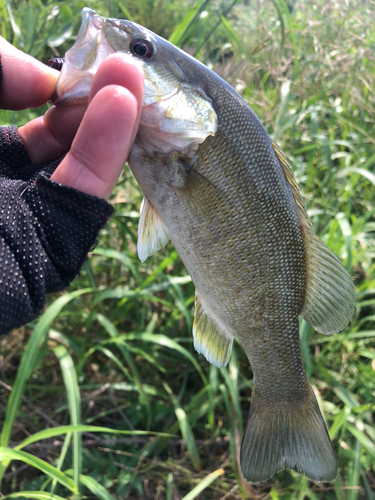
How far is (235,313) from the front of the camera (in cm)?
122

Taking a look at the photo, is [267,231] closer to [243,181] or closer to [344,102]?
[243,181]

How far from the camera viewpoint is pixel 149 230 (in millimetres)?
1257

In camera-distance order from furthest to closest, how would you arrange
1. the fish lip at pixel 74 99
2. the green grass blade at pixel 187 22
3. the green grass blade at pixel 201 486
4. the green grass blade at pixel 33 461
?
the green grass blade at pixel 187 22
the green grass blade at pixel 201 486
the green grass blade at pixel 33 461
the fish lip at pixel 74 99

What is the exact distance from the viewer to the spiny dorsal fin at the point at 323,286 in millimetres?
1225

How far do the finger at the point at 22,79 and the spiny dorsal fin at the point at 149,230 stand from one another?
591 millimetres

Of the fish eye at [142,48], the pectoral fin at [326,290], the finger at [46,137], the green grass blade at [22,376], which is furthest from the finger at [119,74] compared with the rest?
the green grass blade at [22,376]

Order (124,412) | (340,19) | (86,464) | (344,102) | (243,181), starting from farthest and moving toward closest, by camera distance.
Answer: (344,102) → (340,19) → (124,412) → (86,464) → (243,181)

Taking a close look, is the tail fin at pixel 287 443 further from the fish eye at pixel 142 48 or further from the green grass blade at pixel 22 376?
the fish eye at pixel 142 48

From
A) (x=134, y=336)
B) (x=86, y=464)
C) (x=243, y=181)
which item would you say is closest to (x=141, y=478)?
(x=86, y=464)

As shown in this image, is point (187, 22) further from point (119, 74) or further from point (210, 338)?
point (210, 338)

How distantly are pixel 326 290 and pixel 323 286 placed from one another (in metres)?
0.02

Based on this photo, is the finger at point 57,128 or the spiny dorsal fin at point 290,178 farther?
the spiny dorsal fin at point 290,178

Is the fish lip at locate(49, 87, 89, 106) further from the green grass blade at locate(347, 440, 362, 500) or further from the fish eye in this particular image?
the green grass blade at locate(347, 440, 362, 500)

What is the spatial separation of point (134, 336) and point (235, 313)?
76cm
